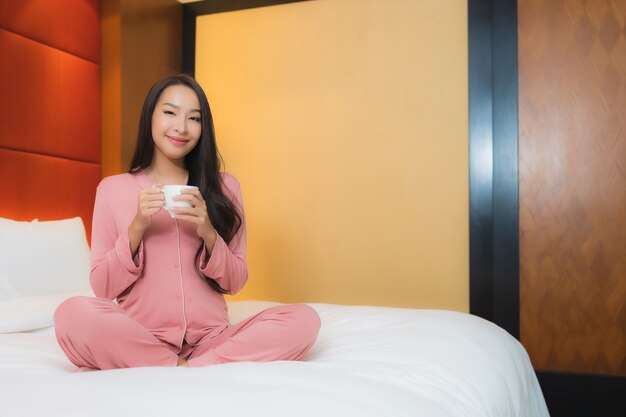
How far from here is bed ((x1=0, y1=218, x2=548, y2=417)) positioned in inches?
38.4

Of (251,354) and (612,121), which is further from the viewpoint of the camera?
(612,121)

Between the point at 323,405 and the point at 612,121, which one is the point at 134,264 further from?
the point at 612,121

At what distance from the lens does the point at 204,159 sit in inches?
71.3

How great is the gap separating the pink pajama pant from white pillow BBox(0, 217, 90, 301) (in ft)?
3.26

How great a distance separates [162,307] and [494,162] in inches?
83.5

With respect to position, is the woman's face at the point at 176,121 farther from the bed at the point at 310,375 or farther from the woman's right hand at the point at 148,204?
the bed at the point at 310,375

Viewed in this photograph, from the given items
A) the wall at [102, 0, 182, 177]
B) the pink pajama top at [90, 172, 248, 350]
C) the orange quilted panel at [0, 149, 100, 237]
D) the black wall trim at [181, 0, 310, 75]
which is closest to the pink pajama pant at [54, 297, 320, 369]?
the pink pajama top at [90, 172, 248, 350]

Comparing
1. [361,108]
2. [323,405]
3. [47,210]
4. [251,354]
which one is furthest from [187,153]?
[361,108]

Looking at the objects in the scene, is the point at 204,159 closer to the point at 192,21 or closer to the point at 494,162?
the point at 494,162

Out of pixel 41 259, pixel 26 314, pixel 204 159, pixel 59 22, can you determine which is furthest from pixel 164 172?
pixel 59 22

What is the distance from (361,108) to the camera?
348 centimetres

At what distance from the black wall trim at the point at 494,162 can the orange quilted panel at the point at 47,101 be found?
78.6 inches

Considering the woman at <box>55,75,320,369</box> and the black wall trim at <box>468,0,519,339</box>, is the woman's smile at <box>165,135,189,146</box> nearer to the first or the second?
the woman at <box>55,75,320,369</box>

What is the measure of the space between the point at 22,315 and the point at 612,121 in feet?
8.90
